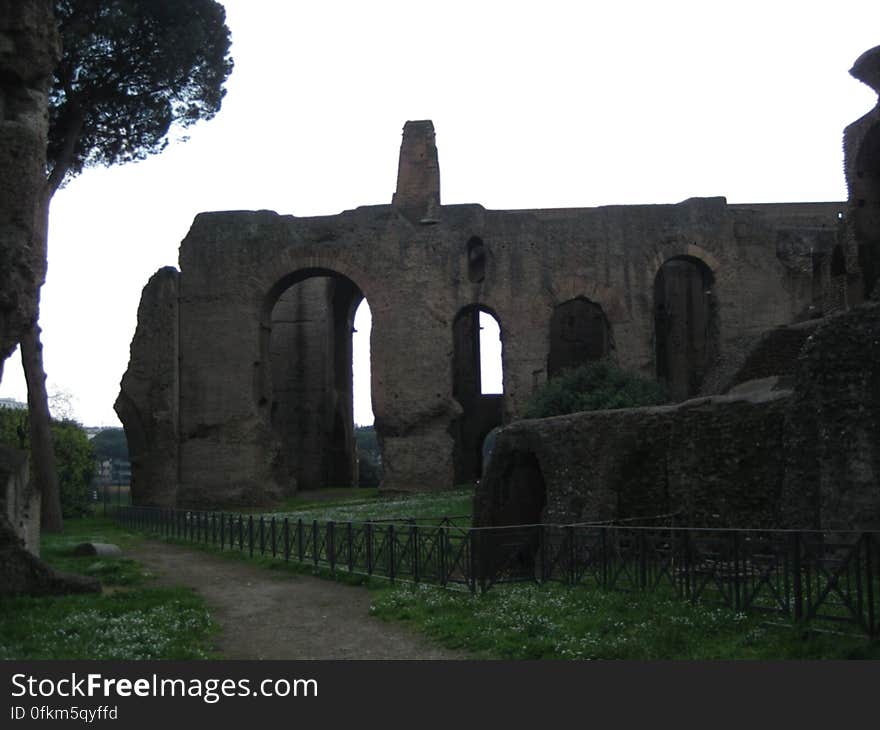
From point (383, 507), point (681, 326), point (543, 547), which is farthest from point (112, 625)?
point (681, 326)

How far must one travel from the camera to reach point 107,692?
4.81m

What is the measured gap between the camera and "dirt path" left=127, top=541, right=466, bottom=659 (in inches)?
267

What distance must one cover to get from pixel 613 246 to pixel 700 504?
14889 mm

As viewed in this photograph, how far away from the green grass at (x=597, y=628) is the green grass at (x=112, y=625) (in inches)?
63.4

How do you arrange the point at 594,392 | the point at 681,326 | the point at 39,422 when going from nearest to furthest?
the point at 594,392
the point at 39,422
the point at 681,326

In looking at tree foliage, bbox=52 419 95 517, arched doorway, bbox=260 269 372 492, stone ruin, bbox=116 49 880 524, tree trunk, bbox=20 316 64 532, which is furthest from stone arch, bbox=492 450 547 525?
arched doorway, bbox=260 269 372 492

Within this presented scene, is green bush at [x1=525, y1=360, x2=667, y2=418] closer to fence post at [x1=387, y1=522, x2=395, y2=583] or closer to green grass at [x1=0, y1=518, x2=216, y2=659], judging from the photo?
fence post at [x1=387, y1=522, x2=395, y2=583]

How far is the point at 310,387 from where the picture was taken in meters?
30.4

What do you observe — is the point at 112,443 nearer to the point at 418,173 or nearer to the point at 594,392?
the point at 418,173

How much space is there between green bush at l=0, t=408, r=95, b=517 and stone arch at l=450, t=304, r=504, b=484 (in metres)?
10.1

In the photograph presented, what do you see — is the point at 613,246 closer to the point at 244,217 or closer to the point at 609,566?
the point at 244,217

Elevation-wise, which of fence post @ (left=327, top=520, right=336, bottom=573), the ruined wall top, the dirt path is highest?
the ruined wall top

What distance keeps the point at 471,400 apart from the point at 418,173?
25.8 feet

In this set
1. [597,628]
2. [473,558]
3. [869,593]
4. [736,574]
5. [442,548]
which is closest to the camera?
[869,593]
